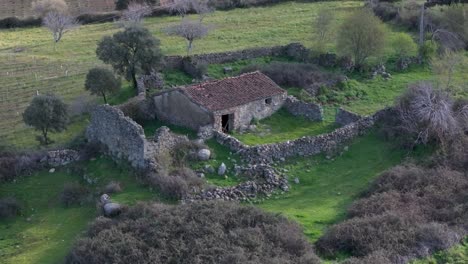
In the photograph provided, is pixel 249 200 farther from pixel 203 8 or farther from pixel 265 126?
pixel 203 8

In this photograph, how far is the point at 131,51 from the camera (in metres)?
37.2

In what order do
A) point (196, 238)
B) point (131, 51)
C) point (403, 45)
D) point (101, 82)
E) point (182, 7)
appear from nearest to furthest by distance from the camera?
point (196, 238)
point (101, 82)
point (131, 51)
point (403, 45)
point (182, 7)

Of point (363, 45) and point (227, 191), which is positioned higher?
point (363, 45)

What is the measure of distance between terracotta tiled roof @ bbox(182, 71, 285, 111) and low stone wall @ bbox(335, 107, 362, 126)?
291 centimetres

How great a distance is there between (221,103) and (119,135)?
479cm

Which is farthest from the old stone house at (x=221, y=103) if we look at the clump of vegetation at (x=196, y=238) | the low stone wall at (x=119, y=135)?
the clump of vegetation at (x=196, y=238)

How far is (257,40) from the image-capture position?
162 ft

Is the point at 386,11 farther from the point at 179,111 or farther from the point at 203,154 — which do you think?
the point at 203,154

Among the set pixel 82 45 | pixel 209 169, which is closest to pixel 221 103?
pixel 209 169

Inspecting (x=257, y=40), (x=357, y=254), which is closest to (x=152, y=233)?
(x=357, y=254)

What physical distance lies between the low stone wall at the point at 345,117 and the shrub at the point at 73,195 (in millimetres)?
11862

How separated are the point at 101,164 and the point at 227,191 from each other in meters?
6.14

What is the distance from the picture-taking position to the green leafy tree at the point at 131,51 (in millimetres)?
36688

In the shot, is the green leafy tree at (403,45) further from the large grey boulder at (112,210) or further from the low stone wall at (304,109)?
the large grey boulder at (112,210)
